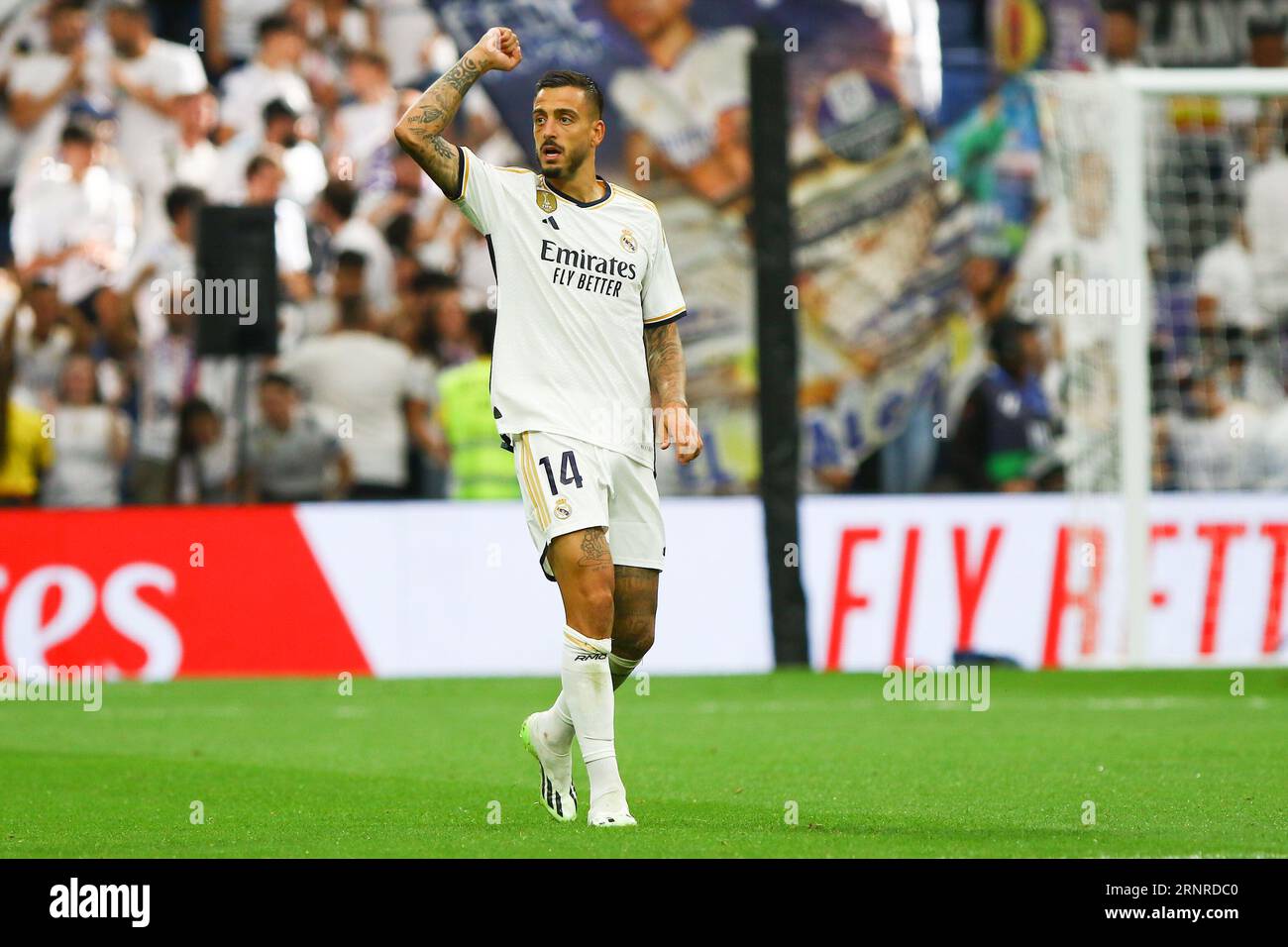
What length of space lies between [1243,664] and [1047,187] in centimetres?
417

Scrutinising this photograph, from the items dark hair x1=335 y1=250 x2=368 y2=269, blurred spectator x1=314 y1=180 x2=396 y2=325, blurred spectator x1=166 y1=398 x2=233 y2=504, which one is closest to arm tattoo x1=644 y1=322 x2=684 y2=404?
dark hair x1=335 y1=250 x2=368 y2=269

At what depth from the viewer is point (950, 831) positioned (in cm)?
734

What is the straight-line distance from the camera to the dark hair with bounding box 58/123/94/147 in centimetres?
1720

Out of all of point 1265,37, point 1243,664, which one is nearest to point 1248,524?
point 1243,664

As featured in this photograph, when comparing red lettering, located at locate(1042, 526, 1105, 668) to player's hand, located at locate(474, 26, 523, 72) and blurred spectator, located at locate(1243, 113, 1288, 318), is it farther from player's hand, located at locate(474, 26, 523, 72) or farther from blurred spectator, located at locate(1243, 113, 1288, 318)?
player's hand, located at locate(474, 26, 523, 72)

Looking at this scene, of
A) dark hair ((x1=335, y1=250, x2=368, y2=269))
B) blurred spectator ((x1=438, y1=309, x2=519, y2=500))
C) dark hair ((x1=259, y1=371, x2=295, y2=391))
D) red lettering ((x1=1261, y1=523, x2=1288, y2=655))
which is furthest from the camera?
dark hair ((x1=335, y1=250, x2=368, y2=269))

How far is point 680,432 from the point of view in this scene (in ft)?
24.7

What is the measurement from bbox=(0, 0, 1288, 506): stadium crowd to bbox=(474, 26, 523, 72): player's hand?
8464 mm

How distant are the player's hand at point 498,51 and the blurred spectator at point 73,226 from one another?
33.5ft

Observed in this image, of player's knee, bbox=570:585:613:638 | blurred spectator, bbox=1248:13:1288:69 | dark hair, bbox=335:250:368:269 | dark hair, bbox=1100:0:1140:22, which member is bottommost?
player's knee, bbox=570:585:613:638

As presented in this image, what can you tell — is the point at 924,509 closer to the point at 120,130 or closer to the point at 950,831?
the point at 120,130

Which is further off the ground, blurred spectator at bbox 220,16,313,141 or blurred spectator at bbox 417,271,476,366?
blurred spectator at bbox 220,16,313,141

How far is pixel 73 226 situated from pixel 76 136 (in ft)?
2.38

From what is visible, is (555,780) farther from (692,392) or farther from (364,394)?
(692,392)
